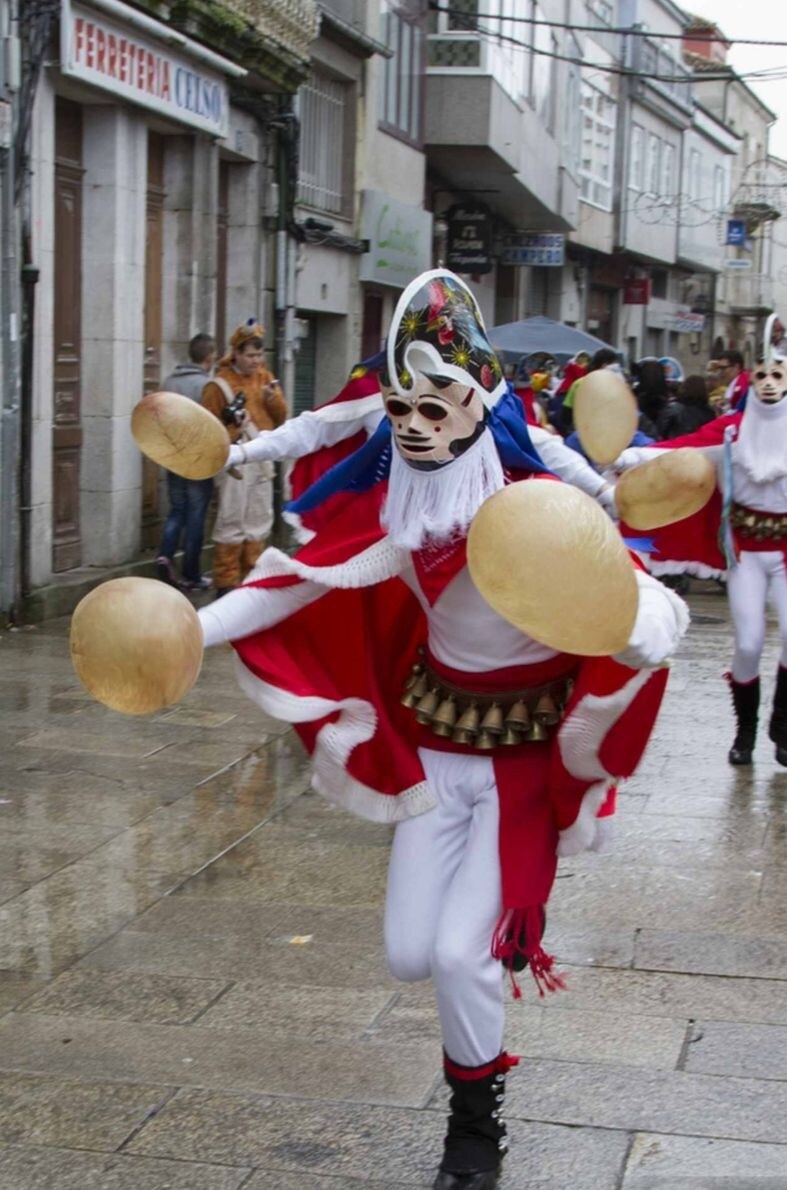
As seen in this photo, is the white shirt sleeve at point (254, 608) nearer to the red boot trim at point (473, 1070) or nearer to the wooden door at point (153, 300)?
the red boot trim at point (473, 1070)

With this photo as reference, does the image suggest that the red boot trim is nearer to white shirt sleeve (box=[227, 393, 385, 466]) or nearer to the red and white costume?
the red and white costume

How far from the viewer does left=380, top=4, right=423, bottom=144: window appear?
21016 millimetres

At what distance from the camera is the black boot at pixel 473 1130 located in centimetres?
372

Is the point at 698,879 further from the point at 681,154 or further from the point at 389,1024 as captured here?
the point at 681,154

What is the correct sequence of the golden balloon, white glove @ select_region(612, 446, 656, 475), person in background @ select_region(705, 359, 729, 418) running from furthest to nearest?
person in background @ select_region(705, 359, 729, 418) → white glove @ select_region(612, 446, 656, 475) → the golden balloon

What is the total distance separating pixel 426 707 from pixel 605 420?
122 centimetres

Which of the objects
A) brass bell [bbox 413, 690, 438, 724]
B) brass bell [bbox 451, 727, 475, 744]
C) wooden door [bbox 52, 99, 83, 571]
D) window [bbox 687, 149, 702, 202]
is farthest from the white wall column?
window [bbox 687, 149, 702, 202]

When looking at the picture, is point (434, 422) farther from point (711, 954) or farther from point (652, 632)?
point (711, 954)

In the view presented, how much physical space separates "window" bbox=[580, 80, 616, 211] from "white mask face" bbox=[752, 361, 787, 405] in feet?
91.3

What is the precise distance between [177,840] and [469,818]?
113 inches

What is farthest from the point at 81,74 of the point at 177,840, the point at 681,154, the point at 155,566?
the point at 681,154

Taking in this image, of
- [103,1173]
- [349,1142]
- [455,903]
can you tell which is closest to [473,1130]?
[349,1142]

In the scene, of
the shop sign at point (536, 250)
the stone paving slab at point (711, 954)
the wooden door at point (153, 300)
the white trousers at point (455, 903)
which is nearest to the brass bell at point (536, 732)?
the white trousers at point (455, 903)

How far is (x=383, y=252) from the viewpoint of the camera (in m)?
20.7
